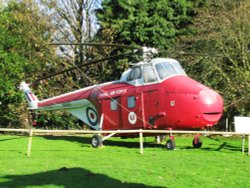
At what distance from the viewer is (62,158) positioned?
11859 mm

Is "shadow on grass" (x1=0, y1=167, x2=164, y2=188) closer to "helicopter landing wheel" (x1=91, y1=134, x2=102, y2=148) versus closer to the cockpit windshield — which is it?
"helicopter landing wheel" (x1=91, y1=134, x2=102, y2=148)

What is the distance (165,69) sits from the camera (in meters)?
15.3

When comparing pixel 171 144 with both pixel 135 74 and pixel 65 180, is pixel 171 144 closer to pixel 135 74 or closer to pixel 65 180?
pixel 135 74

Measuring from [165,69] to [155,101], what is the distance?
114cm

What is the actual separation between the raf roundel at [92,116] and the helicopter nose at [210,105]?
5.25 m

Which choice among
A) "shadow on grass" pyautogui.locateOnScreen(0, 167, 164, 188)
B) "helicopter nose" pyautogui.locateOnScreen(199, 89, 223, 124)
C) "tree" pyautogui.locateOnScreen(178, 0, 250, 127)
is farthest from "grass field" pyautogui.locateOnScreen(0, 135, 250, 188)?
"tree" pyautogui.locateOnScreen(178, 0, 250, 127)

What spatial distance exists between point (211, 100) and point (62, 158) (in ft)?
17.2

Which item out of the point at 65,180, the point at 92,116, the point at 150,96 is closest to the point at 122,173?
the point at 65,180

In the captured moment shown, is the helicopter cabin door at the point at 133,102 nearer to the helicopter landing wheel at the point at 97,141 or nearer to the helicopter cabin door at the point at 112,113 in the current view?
the helicopter cabin door at the point at 112,113

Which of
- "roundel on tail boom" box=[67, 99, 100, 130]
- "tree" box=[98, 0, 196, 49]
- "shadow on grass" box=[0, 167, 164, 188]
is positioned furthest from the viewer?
"tree" box=[98, 0, 196, 49]

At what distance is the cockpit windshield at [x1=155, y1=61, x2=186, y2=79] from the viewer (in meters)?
15.2

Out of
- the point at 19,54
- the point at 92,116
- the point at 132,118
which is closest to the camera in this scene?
the point at 132,118

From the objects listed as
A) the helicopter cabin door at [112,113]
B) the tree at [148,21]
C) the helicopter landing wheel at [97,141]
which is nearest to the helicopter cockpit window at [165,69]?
the helicopter cabin door at [112,113]

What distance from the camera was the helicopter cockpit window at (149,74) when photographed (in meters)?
15.3
